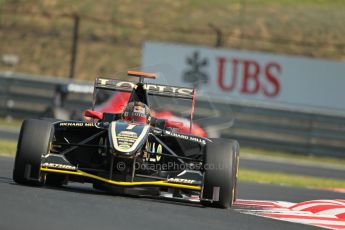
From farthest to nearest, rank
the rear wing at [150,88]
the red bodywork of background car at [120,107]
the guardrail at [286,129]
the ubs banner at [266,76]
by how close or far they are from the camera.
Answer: the ubs banner at [266,76] → the guardrail at [286,129] → the red bodywork of background car at [120,107] → the rear wing at [150,88]

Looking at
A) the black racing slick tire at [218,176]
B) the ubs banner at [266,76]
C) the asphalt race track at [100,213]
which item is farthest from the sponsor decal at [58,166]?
the ubs banner at [266,76]

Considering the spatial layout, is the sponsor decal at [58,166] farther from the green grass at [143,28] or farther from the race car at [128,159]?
the green grass at [143,28]

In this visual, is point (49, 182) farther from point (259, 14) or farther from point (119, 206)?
point (259, 14)

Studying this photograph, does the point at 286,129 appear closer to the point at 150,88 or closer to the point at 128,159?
the point at 150,88

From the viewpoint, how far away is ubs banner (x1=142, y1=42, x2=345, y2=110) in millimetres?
25109

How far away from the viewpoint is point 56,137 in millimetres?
10586

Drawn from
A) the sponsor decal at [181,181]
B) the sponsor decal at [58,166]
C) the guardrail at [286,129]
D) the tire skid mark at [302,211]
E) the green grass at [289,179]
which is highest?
the guardrail at [286,129]

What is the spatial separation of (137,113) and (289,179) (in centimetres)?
739

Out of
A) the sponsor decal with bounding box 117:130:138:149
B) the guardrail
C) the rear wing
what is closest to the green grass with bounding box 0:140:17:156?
the guardrail

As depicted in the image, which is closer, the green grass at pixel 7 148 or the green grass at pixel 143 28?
the green grass at pixel 7 148

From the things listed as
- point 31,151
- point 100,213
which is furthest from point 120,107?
point 100,213

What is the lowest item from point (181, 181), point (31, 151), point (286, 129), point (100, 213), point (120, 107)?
point (100, 213)

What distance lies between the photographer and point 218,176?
983cm

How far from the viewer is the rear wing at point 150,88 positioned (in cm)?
Answer: 1124
